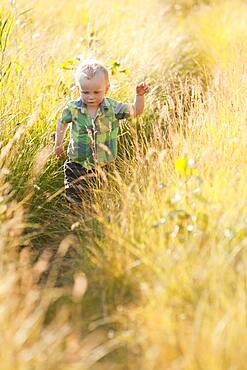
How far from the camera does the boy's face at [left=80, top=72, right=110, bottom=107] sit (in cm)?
421

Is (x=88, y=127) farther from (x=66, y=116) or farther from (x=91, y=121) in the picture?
(x=66, y=116)

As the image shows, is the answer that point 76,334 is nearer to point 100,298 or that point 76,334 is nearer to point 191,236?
point 100,298

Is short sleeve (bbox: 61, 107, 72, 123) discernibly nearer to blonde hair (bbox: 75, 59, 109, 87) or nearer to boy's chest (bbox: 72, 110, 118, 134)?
boy's chest (bbox: 72, 110, 118, 134)

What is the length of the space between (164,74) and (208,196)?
286cm

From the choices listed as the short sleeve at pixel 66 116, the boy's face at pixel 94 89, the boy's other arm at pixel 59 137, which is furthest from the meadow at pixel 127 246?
the boy's face at pixel 94 89

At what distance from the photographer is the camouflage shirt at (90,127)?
14.2 feet

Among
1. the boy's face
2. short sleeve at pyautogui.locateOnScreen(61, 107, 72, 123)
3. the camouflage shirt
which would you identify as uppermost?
the boy's face

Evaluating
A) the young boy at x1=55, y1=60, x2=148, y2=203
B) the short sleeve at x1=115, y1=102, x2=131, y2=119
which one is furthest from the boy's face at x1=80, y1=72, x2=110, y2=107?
the short sleeve at x1=115, y1=102, x2=131, y2=119

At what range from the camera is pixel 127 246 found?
3.30m

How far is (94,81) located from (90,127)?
0.31 m

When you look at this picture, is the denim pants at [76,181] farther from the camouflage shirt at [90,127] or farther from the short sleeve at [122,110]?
the short sleeve at [122,110]

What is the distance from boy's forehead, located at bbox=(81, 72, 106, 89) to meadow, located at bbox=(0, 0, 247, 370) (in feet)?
1.62

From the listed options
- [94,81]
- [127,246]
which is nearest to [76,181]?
[94,81]

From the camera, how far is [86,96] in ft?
14.1
